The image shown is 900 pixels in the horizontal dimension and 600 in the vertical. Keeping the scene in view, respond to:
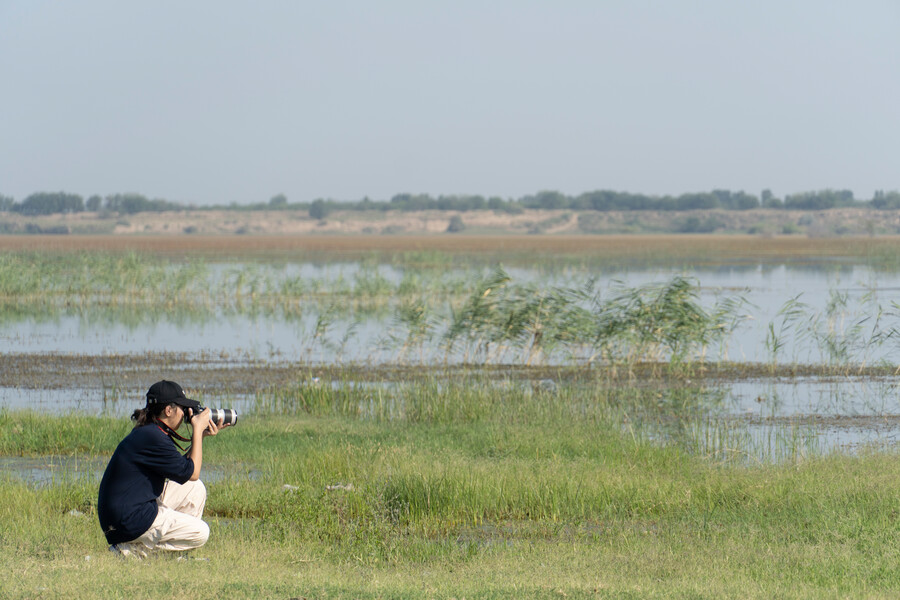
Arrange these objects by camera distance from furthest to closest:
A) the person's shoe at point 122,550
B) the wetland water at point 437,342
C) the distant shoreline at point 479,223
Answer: the distant shoreline at point 479,223, the wetland water at point 437,342, the person's shoe at point 122,550

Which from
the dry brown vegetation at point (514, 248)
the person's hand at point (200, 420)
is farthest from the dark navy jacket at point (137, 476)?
the dry brown vegetation at point (514, 248)

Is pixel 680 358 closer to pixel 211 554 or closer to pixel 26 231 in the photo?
pixel 211 554

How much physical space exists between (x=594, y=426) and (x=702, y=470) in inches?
109

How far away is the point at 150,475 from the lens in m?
6.93

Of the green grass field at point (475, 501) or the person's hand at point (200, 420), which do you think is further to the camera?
the person's hand at point (200, 420)

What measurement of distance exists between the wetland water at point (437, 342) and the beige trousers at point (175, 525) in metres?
7.91

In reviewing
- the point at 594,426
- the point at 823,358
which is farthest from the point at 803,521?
the point at 823,358

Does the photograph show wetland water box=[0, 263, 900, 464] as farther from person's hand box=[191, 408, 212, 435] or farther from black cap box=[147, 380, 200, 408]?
black cap box=[147, 380, 200, 408]

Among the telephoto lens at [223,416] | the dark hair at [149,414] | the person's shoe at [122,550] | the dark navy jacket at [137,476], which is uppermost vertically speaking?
the dark hair at [149,414]

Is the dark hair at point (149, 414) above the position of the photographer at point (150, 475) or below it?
above

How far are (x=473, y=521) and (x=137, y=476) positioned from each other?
12.2 feet

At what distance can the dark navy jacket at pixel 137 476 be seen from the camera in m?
6.78

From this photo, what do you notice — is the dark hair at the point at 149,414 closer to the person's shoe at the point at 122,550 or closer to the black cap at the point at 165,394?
the black cap at the point at 165,394

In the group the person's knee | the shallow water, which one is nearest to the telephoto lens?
the person's knee
